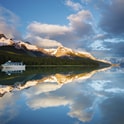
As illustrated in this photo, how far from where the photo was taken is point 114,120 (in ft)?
45.1

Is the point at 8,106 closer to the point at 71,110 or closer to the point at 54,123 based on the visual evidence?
the point at 71,110

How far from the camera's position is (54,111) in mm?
16109

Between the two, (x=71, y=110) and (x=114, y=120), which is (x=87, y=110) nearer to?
(x=71, y=110)

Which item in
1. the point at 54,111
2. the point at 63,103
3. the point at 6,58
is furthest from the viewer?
the point at 6,58

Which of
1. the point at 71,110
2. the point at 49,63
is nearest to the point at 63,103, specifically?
the point at 71,110

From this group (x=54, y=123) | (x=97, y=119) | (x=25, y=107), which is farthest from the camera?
(x=25, y=107)

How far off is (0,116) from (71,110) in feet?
15.5

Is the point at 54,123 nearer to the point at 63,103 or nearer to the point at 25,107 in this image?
the point at 25,107

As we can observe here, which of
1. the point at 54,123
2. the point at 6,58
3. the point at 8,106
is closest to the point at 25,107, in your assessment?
the point at 8,106

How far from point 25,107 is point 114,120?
643 cm

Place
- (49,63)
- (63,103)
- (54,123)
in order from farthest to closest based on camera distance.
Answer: (49,63) < (63,103) < (54,123)

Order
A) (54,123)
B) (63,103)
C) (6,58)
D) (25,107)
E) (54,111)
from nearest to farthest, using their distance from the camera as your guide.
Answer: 1. (54,123)
2. (54,111)
3. (25,107)
4. (63,103)
5. (6,58)

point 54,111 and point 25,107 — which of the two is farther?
point 25,107

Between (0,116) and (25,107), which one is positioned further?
(25,107)
